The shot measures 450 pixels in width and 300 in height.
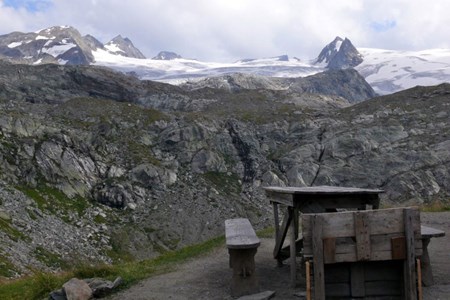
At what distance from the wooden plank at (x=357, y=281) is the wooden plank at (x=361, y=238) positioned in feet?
1.39

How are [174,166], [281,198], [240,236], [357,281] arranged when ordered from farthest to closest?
[174,166], [281,198], [240,236], [357,281]

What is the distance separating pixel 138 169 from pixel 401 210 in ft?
230

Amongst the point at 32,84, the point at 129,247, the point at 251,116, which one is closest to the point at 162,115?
the point at 251,116

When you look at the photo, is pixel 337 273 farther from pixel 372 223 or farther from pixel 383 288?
pixel 372 223

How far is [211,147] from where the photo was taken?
9012cm

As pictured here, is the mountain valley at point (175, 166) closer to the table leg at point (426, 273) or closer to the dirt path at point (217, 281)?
the dirt path at point (217, 281)

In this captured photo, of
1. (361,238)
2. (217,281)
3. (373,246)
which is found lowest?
(217,281)

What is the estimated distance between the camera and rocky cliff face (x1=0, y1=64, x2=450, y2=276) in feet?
197

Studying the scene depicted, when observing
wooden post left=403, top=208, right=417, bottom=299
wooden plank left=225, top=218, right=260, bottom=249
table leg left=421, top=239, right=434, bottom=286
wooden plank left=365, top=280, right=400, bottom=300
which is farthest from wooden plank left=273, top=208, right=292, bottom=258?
wooden post left=403, top=208, right=417, bottom=299

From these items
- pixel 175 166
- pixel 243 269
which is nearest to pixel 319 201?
pixel 243 269

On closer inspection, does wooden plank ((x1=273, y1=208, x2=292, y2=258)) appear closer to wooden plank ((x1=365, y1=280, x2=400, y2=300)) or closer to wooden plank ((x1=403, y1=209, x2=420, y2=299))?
wooden plank ((x1=365, y1=280, x2=400, y2=300))

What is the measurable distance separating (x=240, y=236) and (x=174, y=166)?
6966 centimetres

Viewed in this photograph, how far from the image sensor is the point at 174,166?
8294 cm

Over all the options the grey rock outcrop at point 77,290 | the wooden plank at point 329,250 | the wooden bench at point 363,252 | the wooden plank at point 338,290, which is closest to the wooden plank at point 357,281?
the wooden bench at point 363,252
